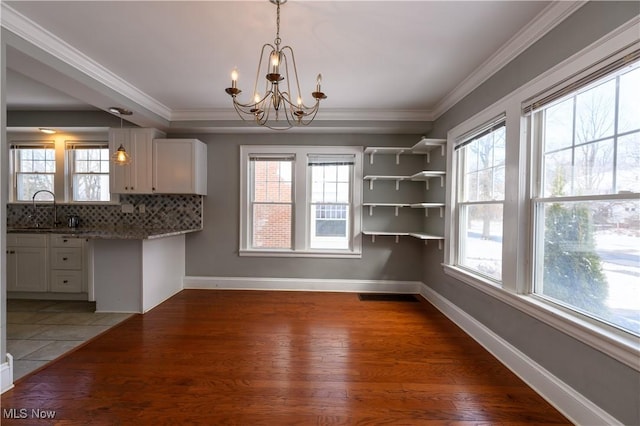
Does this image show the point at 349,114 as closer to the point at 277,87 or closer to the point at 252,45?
the point at 252,45

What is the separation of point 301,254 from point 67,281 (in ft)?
10.2

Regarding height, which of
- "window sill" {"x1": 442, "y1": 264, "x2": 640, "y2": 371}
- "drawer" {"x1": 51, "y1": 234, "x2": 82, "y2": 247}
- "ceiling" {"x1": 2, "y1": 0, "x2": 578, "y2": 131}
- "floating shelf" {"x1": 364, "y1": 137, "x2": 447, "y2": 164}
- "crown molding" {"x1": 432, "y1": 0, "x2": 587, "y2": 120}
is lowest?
"window sill" {"x1": 442, "y1": 264, "x2": 640, "y2": 371}

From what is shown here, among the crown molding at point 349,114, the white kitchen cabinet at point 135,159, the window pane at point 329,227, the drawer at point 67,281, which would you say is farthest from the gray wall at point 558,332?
the drawer at point 67,281

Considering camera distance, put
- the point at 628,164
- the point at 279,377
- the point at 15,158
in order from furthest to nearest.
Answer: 1. the point at 15,158
2. the point at 279,377
3. the point at 628,164

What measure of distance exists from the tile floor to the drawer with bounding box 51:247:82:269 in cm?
45

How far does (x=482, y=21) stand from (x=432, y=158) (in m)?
2.00

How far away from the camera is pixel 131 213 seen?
4.21 m

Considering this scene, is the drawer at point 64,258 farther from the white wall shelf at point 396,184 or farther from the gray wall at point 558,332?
the gray wall at point 558,332

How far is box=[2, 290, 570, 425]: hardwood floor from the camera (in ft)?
5.57

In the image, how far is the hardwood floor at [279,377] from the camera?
1.70 metres

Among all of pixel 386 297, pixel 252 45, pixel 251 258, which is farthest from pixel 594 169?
pixel 251 258

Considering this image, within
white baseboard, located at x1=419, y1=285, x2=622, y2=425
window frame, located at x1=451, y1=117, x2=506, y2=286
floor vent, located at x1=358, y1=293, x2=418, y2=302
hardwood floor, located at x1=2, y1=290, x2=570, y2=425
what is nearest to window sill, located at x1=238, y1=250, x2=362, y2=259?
floor vent, located at x1=358, y1=293, x2=418, y2=302

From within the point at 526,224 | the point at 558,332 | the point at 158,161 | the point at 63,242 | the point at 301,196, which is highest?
the point at 158,161

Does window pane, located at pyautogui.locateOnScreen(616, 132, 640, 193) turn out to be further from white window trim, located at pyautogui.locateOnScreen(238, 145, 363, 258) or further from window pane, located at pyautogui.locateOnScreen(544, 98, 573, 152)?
white window trim, located at pyautogui.locateOnScreen(238, 145, 363, 258)
